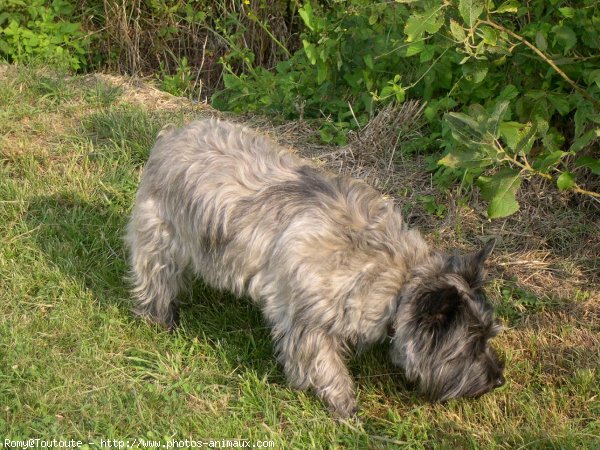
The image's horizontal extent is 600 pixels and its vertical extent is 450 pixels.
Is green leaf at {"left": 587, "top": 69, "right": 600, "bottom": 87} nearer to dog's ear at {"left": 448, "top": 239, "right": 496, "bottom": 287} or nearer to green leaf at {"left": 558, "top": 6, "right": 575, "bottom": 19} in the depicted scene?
green leaf at {"left": 558, "top": 6, "right": 575, "bottom": 19}

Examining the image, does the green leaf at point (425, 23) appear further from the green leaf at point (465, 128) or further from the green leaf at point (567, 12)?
the green leaf at point (567, 12)

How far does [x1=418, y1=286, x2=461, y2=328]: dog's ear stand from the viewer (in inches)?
145

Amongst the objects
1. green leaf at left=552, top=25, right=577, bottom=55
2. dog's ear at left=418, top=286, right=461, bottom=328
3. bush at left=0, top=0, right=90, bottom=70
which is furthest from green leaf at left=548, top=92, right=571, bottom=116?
bush at left=0, top=0, right=90, bottom=70

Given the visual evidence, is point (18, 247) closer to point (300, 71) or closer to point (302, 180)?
point (302, 180)

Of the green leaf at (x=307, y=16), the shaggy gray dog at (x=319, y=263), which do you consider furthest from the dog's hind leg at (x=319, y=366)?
the green leaf at (x=307, y=16)

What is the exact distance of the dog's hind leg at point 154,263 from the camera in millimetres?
4555

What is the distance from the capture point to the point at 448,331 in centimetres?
381

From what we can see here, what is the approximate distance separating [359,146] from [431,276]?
2427 mm

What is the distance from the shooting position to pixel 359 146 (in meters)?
6.18

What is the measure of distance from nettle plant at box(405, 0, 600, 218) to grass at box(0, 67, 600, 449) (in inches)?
28.8

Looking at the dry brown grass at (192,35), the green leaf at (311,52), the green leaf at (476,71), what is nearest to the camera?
the green leaf at (476,71)

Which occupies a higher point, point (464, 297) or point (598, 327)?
point (464, 297)

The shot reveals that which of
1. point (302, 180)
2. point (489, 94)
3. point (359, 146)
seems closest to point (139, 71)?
point (359, 146)

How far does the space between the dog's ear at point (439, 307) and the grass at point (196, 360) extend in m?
0.65
